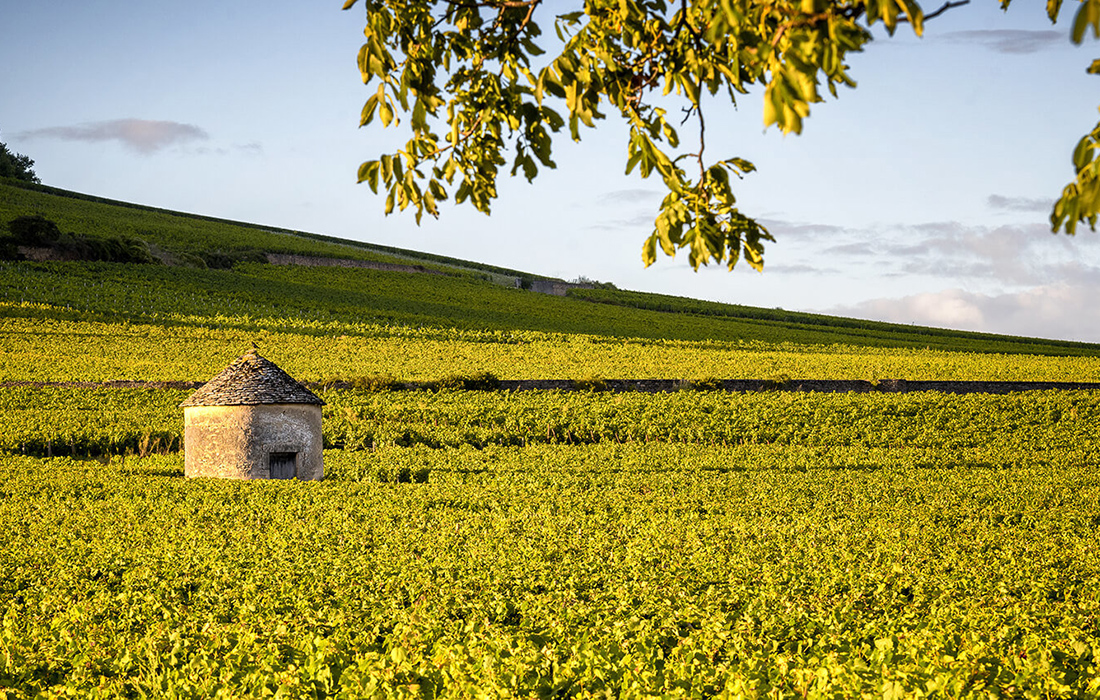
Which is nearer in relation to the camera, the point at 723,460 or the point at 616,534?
the point at 616,534

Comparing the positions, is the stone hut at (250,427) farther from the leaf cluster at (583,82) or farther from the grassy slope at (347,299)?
the grassy slope at (347,299)

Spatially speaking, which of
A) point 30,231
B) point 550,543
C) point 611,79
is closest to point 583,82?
point 611,79

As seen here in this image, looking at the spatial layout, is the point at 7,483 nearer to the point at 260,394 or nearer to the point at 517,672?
the point at 260,394

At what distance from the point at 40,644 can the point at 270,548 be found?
15.0ft

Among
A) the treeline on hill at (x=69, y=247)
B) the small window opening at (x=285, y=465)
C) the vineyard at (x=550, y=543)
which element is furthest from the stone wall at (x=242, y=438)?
the treeline on hill at (x=69, y=247)

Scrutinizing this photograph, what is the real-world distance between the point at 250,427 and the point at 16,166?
121m

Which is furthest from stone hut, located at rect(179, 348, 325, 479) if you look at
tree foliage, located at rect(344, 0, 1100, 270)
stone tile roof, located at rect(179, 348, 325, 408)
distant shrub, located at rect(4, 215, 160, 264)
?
distant shrub, located at rect(4, 215, 160, 264)

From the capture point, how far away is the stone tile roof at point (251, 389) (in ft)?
74.5

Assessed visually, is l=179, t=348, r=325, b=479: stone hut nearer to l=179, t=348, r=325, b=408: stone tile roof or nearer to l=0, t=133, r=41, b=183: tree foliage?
l=179, t=348, r=325, b=408: stone tile roof

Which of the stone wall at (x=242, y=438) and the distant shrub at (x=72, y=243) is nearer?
the stone wall at (x=242, y=438)

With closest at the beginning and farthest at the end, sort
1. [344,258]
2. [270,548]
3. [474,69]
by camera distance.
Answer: [474,69]
[270,548]
[344,258]

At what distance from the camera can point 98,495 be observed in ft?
67.5

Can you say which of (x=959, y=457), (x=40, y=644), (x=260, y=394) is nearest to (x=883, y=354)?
(x=959, y=457)

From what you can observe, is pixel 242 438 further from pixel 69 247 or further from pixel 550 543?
pixel 69 247
